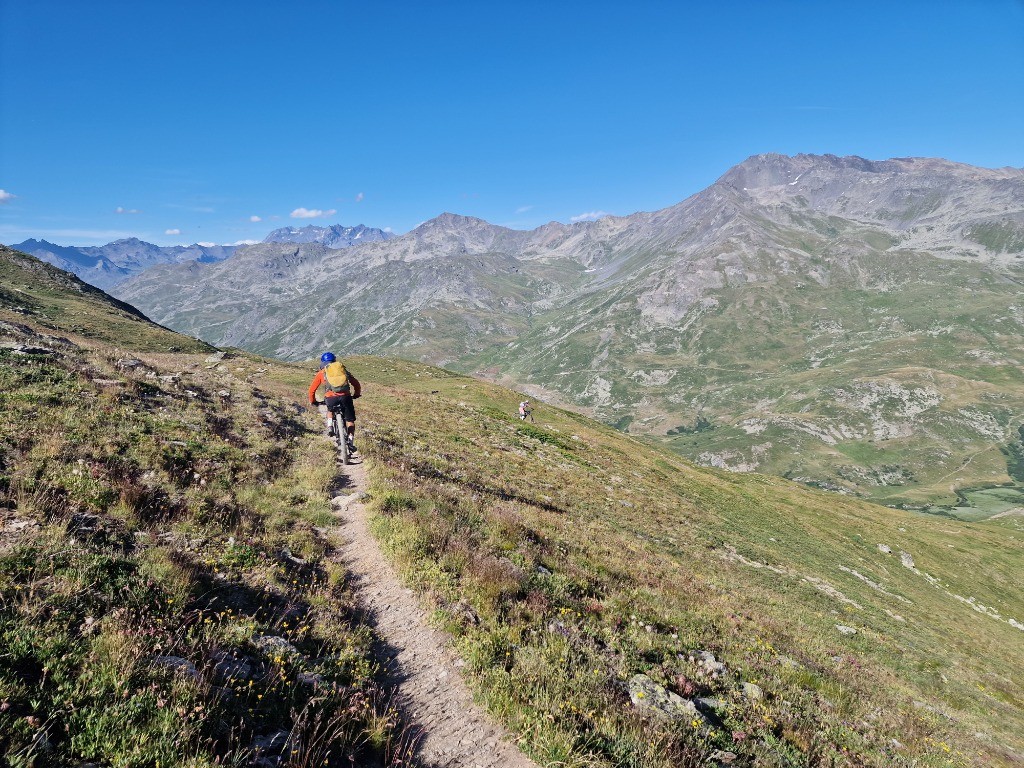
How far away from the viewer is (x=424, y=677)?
7.90m

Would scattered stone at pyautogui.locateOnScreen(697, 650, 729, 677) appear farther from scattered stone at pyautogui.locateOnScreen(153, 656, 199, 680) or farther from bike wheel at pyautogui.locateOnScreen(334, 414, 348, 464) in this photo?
bike wheel at pyautogui.locateOnScreen(334, 414, 348, 464)

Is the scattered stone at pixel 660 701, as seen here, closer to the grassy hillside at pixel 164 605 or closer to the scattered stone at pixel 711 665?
the scattered stone at pixel 711 665

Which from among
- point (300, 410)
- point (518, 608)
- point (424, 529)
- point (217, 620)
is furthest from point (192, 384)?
point (518, 608)

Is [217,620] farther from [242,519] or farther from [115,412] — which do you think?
[115,412]

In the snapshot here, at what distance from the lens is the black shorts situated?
18.9m

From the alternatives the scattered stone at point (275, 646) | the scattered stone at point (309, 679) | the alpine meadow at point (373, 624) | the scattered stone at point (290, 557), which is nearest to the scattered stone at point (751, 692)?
the alpine meadow at point (373, 624)

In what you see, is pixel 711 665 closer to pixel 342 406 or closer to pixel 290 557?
pixel 290 557

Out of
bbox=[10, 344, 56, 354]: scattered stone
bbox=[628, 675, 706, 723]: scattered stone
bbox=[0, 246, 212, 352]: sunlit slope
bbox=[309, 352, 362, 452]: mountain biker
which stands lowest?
bbox=[628, 675, 706, 723]: scattered stone

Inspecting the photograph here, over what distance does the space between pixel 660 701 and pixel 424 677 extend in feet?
14.5

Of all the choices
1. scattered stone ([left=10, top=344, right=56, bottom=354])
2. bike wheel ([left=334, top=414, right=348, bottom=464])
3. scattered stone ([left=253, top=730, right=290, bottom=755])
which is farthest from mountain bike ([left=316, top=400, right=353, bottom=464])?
scattered stone ([left=253, top=730, right=290, bottom=755])

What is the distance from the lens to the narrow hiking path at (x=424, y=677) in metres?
6.50

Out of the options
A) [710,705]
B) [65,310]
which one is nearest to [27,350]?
[710,705]

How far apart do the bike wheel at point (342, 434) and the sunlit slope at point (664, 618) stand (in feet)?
4.08

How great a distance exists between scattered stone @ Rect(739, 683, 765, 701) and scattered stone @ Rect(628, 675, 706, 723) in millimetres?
2006
